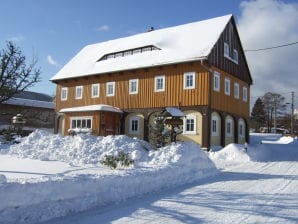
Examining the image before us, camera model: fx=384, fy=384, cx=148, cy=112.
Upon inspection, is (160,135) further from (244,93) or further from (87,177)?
(244,93)

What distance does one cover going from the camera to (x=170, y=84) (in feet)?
84.4

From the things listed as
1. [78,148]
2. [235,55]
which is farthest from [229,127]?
[78,148]

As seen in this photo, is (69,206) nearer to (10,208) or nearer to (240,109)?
(10,208)

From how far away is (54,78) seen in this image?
33594 mm

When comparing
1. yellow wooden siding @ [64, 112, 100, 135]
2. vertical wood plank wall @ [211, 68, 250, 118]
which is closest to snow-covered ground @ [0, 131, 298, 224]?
vertical wood plank wall @ [211, 68, 250, 118]

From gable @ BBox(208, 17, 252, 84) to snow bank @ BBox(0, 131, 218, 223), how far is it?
10009 mm

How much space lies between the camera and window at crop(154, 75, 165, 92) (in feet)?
85.8

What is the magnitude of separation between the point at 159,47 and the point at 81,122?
7.88 m

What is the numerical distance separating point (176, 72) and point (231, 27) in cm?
620

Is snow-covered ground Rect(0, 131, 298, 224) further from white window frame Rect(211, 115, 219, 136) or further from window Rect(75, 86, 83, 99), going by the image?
window Rect(75, 86, 83, 99)

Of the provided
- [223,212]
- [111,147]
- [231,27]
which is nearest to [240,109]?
[231,27]

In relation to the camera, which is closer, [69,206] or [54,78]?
[69,206]

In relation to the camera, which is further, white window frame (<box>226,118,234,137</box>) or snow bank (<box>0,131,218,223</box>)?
white window frame (<box>226,118,234,137</box>)

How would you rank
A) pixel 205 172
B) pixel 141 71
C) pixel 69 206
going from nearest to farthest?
pixel 69 206 < pixel 205 172 < pixel 141 71
